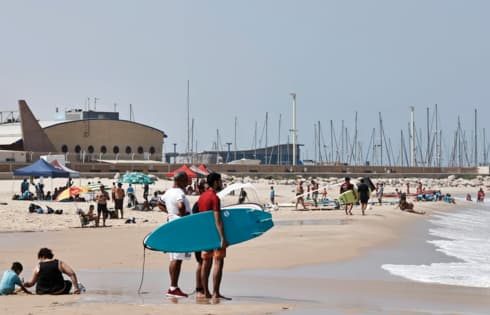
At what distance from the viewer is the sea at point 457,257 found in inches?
554

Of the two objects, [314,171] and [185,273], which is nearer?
[185,273]

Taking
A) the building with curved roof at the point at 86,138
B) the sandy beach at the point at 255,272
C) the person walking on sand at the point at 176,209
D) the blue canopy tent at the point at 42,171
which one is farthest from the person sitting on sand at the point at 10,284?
the building with curved roof at the point at 86,138

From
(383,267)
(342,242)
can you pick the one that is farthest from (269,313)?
(342,242)

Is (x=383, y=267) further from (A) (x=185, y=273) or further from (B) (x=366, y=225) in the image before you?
(B) (x=366, y=225)

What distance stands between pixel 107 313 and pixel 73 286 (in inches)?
81.2

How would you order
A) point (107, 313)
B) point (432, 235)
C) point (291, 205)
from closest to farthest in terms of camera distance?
point (107, 313) → point (432, 235) → point (291, 205)

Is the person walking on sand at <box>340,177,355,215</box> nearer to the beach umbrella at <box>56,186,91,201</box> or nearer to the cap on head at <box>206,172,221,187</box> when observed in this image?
the beach umbrella at <box>56,186,91,201</box>

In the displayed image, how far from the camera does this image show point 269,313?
9008 millimetres

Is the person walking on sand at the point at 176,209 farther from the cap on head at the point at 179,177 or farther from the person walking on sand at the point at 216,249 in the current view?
the person walking on sand at the point at 216,249

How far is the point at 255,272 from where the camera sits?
46.0 ft

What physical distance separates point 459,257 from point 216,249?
9.22 meters

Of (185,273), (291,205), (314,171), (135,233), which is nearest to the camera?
(185,273)

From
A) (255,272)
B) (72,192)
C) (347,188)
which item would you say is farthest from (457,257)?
(72,192)

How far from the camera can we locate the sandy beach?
31.7ft
